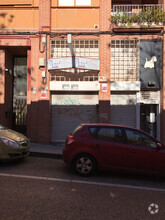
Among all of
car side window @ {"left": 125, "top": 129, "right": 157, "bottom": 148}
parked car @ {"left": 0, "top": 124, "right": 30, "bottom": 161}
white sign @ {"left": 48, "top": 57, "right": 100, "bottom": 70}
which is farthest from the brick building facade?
car side window @ {"left": 125, "top": 129, "right": 157, "bottom": 148}

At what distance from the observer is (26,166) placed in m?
5.25

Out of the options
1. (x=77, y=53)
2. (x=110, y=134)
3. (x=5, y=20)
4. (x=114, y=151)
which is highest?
(x=5, y=20)

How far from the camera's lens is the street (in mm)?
2869

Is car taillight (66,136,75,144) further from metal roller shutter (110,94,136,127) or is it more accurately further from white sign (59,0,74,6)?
white sign (59,0,74,6)

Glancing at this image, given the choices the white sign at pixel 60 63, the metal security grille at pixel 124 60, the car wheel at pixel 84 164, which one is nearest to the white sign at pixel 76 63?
the white sign at pixel 60 63

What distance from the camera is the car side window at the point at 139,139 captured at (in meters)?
4.56

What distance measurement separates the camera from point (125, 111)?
9242 mm

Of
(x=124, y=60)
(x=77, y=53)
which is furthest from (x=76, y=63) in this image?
(x=124, y=60)

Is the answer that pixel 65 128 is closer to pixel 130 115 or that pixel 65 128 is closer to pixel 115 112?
pixel 115 112

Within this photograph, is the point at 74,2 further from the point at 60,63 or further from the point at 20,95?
the point at 20,95

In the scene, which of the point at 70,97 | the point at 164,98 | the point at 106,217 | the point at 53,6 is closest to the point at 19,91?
the point at 70,97

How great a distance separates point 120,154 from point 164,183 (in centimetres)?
142

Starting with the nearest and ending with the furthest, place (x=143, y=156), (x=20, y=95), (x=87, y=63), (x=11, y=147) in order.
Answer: (x=143, y=156)
(x=11, y=147)
(x=87, y=63)
(x=20, y=95)

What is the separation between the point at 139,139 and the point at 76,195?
2.35 metres
